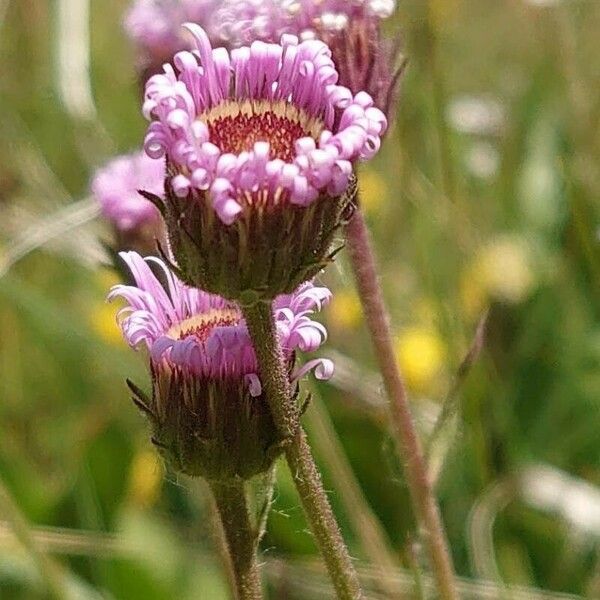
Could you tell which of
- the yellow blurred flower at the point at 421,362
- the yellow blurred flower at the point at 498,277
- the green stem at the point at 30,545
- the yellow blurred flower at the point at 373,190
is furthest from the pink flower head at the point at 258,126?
the yellow blurred flower at the point at 373,190

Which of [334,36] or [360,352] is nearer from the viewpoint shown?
[334,36]

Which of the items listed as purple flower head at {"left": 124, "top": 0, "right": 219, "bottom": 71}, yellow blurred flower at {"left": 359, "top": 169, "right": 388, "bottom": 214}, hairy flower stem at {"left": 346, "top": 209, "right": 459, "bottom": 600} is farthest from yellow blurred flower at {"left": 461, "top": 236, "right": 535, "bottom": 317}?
hairy flower stem at {"left": 346, "top": 209, "right": 459, "bottom": 600}

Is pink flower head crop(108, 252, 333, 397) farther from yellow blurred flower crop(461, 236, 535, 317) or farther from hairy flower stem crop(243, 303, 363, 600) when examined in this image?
yellow blurred flower crop(461, 236, 535, 317)

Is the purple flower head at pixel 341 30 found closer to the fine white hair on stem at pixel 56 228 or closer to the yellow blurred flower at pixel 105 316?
the fine white hair on stem at pixel 56 228

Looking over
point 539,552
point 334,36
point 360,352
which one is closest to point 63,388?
point 360,352

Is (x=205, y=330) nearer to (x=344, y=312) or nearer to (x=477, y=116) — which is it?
(x=344, y=312)

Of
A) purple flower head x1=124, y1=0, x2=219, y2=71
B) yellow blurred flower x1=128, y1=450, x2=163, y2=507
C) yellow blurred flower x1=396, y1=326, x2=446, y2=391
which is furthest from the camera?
yellow blurred flower x1=396, y1=326, x2=446, y2=391

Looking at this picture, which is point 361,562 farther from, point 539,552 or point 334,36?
point 334,36
